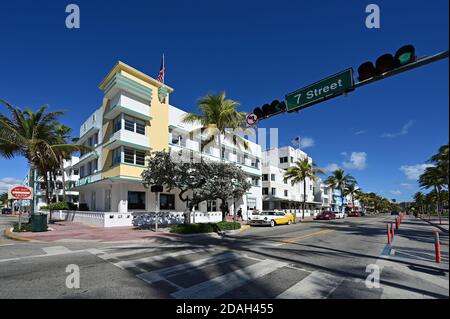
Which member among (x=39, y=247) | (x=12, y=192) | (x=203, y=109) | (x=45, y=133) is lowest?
(x=39, y=247)

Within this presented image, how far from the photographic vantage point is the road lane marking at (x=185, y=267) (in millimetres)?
6500

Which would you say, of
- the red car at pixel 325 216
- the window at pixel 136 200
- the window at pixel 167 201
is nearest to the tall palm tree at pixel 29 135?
the window at pixel 136 200

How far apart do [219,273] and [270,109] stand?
573 centimetres

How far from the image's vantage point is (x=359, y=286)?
5.78 m

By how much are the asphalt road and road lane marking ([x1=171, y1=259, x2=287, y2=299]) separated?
20 millimetres

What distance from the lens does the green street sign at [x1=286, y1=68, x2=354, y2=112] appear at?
24.0ft

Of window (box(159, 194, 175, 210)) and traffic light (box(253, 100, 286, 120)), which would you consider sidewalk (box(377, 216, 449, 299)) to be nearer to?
traffic light (box(253, 100, 286, 120))

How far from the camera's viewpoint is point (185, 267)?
7.58 m

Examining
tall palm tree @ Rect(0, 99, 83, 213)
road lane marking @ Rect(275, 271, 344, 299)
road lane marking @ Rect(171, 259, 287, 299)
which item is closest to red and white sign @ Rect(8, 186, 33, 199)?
tall palm tree @ Rect(0, 99, 83, 213)

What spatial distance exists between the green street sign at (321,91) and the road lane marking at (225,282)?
511 cm
